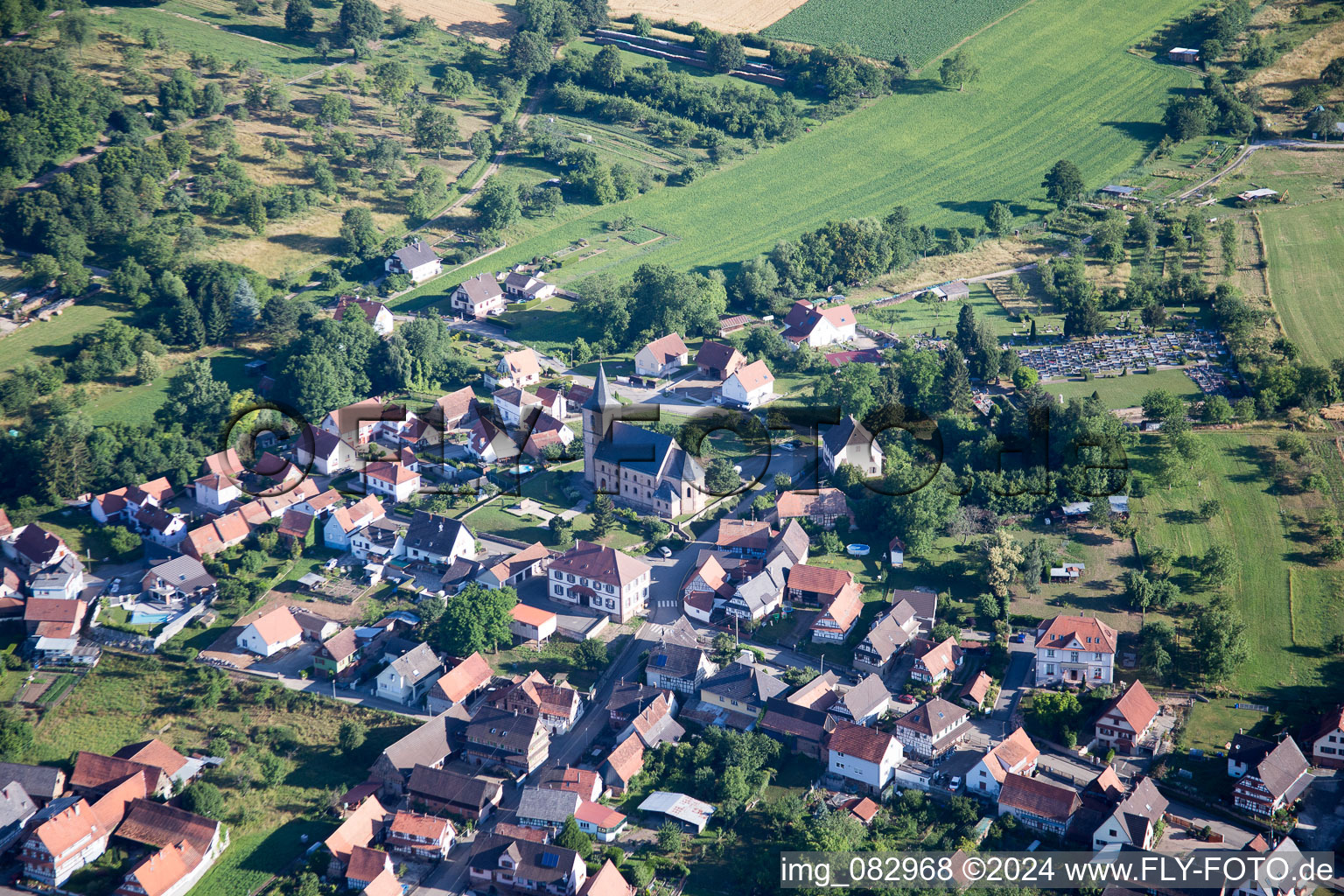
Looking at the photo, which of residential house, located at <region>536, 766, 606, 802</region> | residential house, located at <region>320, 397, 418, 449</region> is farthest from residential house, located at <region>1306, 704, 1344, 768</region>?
residential house, located at <region>320, 397, 418, 449</region>

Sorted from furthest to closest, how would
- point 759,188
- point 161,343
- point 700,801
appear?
point 759,188 < point 161,343 < point 700,801

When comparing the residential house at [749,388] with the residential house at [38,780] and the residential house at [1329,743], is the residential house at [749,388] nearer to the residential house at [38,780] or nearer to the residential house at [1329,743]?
the residential house at [1329,743]

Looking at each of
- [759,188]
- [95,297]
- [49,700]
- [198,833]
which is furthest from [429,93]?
[198,833]

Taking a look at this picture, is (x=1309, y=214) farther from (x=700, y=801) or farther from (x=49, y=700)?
(x=49, y=700)

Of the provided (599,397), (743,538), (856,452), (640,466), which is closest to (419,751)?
(743,538)

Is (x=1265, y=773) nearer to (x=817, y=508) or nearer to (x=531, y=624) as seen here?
(x=817, y=508)

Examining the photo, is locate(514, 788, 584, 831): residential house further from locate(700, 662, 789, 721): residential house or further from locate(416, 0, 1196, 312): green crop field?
locate(416, 0, 1196, 312): green crop field

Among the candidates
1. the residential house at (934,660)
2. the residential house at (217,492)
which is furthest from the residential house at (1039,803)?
the residential house at (217,492)
